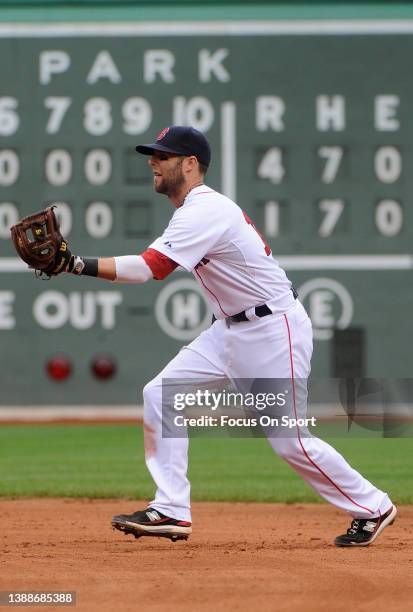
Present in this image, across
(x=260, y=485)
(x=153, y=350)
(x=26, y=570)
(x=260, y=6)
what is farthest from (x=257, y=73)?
(x=26, y=570)

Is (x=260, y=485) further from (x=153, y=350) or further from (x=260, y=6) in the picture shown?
(x=260, y=6)

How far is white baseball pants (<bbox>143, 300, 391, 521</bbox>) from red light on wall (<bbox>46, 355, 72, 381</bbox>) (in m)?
6.69

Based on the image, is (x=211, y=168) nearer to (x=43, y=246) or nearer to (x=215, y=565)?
(x=43, y=246)

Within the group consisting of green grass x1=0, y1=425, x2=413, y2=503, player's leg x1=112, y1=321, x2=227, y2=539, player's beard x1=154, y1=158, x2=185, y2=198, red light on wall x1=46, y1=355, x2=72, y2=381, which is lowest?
green grass x1=0, y1=425, x2=413, y2=503

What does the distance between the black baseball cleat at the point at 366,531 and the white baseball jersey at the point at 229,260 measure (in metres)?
0.98

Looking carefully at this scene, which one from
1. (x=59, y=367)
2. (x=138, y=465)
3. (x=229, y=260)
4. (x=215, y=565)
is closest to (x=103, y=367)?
(x=59, y=367)

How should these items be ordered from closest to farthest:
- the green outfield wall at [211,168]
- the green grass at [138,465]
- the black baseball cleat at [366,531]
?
the black baseball cleat at [366,531] → the green grass at [138,465] → the green outfield wall at [211,168]

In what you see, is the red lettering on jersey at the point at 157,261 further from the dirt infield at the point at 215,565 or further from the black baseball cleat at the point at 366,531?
the black baseball cleat at the point at 366,531

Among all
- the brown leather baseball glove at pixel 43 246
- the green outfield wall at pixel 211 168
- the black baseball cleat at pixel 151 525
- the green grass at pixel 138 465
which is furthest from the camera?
the green outfield wall at pixel 211 168

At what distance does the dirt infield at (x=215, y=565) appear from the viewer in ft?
12.3

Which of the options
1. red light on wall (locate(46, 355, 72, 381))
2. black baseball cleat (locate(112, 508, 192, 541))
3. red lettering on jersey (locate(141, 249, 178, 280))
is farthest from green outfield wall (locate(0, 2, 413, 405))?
red lettering on jersey (locate(141, 249, 178, 280))

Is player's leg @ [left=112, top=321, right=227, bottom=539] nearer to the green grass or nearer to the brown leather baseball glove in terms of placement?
the brown leather baseball glove

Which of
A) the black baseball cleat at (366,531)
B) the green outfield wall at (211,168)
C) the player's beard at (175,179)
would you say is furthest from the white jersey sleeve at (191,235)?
the green outfield wall at (211,168)

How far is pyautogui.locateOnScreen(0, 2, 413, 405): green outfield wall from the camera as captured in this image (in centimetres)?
1159
